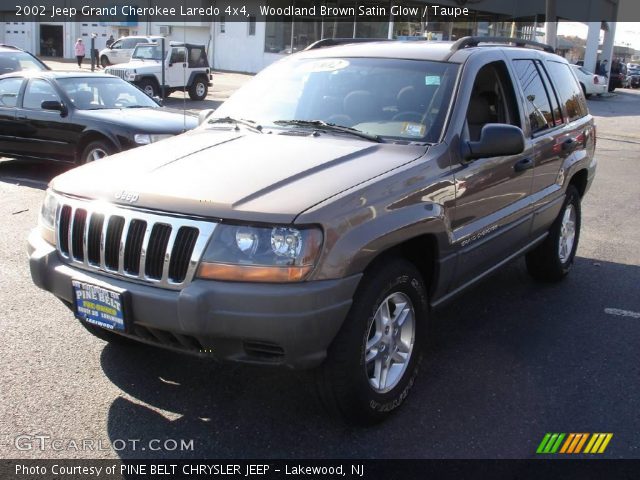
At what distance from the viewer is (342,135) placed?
3.95 m

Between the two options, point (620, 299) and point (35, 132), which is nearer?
point (620, 299)

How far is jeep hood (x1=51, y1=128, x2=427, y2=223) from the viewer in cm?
300

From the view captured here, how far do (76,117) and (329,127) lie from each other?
636 centimetres

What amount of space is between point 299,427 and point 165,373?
967 mm

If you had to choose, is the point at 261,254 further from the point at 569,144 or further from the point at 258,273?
the point at 569,144

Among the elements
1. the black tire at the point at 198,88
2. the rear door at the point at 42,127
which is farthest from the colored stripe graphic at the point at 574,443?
the black tire at the point at 198,88

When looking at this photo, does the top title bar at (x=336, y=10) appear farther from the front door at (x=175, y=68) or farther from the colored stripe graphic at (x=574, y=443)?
the colored stripe graphic at (x=574, y=443)

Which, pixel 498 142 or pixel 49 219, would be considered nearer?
pixel 49 219

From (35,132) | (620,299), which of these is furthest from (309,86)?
(35,132)

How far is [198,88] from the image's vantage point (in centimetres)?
2270

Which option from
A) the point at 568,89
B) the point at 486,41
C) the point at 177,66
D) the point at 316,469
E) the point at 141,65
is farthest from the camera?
the point at 177,66

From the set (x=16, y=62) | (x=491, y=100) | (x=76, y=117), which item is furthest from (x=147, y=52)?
(x=491, y=100)

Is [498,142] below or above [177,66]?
below

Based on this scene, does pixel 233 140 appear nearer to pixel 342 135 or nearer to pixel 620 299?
pixel 342 135
